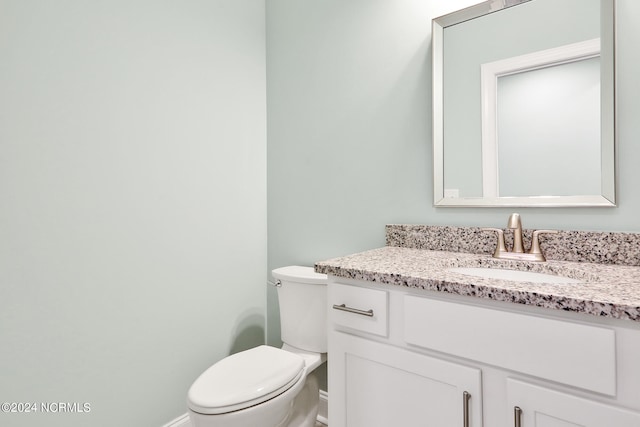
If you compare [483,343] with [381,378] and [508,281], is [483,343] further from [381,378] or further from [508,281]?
[381,378]

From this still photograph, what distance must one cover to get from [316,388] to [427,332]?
38.6 inches

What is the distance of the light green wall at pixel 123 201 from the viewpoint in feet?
3.63

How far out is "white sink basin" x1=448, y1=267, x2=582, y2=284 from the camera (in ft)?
3.25

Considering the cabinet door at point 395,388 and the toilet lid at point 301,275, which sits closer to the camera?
the cabinet door at point 395,388

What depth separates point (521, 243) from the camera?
44.9 inches

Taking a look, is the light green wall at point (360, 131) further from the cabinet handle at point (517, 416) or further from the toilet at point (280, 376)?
the cabinet handle at point (517, 416)

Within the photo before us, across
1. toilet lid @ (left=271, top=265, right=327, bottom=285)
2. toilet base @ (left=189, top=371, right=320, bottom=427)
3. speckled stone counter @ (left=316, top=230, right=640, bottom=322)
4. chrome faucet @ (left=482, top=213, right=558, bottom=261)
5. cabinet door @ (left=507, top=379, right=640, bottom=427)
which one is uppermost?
chrome faucet @ (left=482, top=213, right=558, bottom=261)

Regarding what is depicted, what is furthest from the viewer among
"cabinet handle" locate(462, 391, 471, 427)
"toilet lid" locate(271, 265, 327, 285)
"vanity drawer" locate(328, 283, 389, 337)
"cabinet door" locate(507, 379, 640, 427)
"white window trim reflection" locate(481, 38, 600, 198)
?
"toilet lid" locate(271, 265, 327, 285)


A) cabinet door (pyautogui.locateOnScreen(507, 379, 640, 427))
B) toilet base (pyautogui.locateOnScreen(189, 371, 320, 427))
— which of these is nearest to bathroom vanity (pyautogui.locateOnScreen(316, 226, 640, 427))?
cabinet door (pyautogui.locateOnScreen(507, 379, 640, 427))

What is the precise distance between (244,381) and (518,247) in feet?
3.70

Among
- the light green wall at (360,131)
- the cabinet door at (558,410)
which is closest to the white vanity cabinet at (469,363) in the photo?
the cabinet door at (558,410)

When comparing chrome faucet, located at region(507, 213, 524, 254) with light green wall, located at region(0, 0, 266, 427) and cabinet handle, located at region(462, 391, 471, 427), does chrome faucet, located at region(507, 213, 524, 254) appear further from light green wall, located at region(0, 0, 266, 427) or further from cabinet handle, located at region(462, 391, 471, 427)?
light green wall, located at region(0, 0, 266, 427)

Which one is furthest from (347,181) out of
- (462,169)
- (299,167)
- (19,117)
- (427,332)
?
(19,117)

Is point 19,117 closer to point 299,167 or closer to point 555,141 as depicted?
point 299,167
